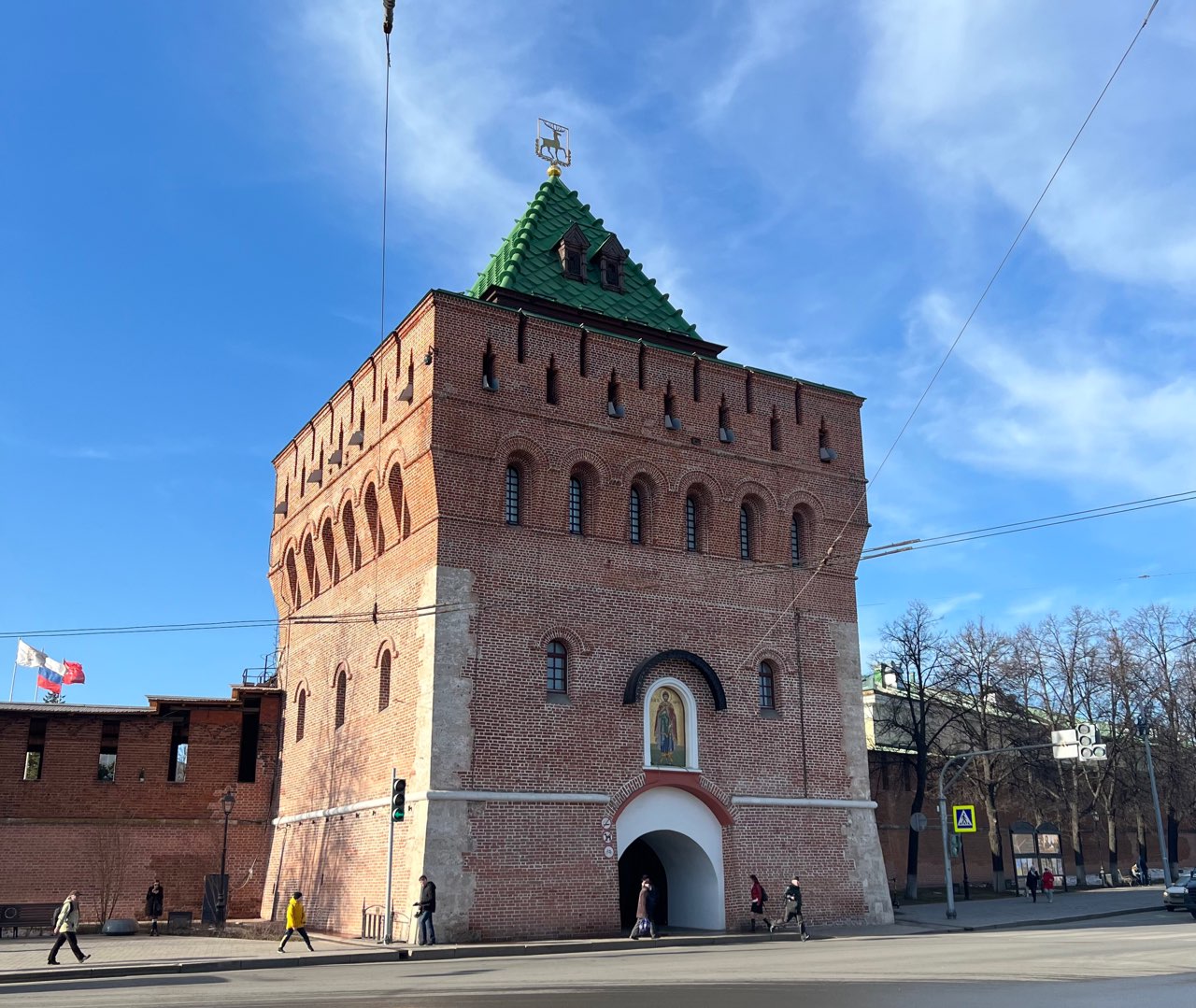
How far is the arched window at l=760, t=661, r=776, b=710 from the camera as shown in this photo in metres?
27.6

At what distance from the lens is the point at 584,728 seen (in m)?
24.5

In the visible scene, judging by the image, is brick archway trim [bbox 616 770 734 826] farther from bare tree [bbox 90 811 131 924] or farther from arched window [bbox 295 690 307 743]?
bare tree [bbox 90 811 131 924]

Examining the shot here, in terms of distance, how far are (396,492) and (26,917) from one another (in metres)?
14.1

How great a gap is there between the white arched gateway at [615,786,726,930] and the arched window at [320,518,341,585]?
1060 centimetres

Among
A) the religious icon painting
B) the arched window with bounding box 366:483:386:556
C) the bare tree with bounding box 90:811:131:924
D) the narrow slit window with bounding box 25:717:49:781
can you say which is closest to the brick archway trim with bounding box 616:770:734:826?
the religious icon painting

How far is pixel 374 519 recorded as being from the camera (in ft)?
91.8

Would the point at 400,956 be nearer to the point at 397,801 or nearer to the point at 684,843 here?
the point at 397,801

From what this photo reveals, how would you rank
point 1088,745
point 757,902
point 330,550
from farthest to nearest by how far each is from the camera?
point 330,550 < point 1088,745 < point 757,902

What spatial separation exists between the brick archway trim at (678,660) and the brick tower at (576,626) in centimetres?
7

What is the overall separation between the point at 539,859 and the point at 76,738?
1539cm

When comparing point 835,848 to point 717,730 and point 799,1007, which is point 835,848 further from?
Answer: point 799,1007

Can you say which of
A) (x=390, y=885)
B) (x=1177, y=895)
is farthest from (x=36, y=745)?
(x=1177, y=895)

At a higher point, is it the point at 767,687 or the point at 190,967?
the point at 767,687

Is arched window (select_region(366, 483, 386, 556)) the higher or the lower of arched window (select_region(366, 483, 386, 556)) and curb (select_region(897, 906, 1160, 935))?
the higher
